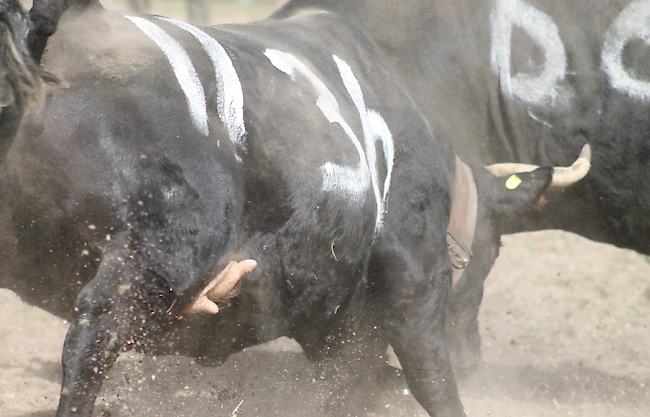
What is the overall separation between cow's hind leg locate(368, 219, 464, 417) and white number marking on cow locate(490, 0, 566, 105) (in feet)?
3.55

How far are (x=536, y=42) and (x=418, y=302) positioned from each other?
5.35 ft

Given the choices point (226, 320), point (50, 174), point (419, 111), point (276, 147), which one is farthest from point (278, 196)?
point (419, 111)

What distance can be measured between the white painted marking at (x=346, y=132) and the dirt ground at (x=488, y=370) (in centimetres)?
136

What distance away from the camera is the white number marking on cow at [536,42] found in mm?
2881

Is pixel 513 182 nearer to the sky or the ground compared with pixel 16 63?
nearer to the ground

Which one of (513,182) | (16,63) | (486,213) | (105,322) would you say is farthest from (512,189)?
(16,63)

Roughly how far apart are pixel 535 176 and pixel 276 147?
4.76 feet

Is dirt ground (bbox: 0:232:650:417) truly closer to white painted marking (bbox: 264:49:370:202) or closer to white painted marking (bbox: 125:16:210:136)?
white painted marking (bbox: 264:49:370:202)

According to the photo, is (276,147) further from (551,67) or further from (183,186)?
(551,67)

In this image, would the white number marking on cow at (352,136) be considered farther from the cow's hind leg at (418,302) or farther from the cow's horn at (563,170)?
the cow's horn at (563,170)

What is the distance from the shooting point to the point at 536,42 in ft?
9.53

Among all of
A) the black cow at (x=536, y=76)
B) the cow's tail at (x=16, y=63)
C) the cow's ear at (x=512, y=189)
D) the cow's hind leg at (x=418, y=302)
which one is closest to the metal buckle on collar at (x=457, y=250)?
the cow's hind leg at (x=418, y=302)

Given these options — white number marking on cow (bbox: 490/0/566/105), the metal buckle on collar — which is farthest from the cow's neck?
white number marking on cow (bbox: 490/0/566/105)

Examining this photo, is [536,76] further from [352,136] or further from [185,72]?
[185,72]
